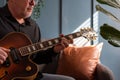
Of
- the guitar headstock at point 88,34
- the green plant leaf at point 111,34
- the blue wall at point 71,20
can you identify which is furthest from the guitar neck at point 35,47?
the blue wall at point 71,20

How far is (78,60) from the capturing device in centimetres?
224

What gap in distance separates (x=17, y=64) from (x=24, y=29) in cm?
26

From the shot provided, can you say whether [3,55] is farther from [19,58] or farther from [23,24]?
[23,24]

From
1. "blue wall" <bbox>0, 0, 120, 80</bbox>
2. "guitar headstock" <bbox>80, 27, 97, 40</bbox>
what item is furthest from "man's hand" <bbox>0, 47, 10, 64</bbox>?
"blue wall" <bbox>0, 0, 120, 80</bbox>

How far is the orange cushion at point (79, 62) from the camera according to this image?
7.14 feet

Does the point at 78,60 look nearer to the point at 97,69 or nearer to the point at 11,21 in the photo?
the point at 97,69

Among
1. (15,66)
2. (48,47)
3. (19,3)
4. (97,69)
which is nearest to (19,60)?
(15,66)

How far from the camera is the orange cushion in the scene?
218 centimetres

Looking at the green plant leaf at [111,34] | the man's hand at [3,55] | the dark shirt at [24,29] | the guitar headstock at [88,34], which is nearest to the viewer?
the green plant leaf at [111,34]

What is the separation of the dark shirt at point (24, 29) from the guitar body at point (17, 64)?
0.06 metres

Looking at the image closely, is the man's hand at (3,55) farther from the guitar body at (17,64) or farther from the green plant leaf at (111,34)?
the green plant leaf at (111,34)

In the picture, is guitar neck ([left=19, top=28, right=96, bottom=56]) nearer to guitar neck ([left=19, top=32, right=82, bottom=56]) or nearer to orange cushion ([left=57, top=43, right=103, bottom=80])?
guitar neck ([left=19, top=32, right=82, bottom=56])

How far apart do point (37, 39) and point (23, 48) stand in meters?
0.23

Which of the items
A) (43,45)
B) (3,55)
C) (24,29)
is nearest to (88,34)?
(43,45)
